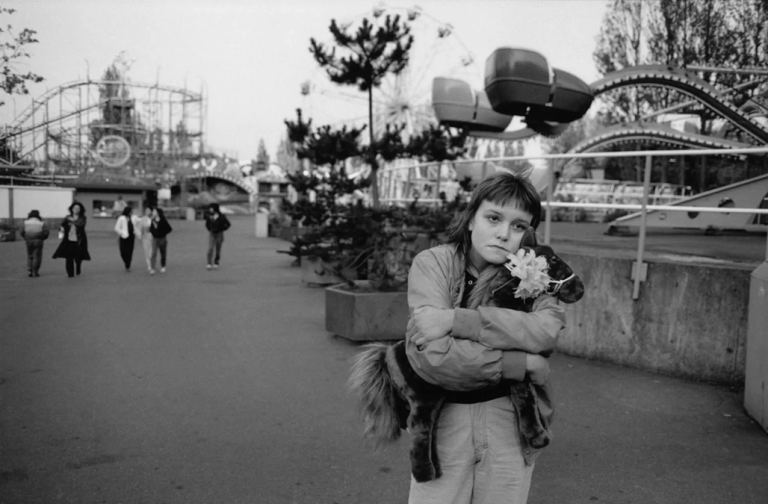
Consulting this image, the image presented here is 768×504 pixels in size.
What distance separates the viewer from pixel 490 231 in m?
2.23

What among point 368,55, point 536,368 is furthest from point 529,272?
point 368,55

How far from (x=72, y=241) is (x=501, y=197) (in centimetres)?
1378

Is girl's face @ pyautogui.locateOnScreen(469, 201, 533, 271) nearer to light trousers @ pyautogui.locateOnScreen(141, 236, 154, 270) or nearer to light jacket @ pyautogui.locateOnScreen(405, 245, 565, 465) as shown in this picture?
light jacket @ pyautogui.locateOnScreen(405, 245, 565, 465)

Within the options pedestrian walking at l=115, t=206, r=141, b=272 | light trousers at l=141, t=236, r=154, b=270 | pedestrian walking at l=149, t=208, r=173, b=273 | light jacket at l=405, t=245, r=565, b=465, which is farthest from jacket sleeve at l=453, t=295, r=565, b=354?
pedestrian walking at l=115, t=206, r=141, b=272

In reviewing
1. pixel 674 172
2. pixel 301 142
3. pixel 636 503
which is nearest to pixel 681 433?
pixel 636 503

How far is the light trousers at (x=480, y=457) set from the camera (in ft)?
7.03

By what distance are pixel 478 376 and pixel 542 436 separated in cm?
29

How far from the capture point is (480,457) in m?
2.16

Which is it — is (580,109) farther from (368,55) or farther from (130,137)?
(130,137)

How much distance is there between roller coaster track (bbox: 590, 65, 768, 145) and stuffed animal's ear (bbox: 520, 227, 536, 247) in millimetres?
15319

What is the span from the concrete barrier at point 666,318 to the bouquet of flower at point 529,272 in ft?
16.2

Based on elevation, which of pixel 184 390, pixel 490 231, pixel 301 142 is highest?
pixel 301 142

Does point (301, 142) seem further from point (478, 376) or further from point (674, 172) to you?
point (674, 172)

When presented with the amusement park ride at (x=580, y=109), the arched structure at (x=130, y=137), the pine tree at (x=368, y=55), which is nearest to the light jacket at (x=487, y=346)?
the amusement park ride at (x=580, y=109)
